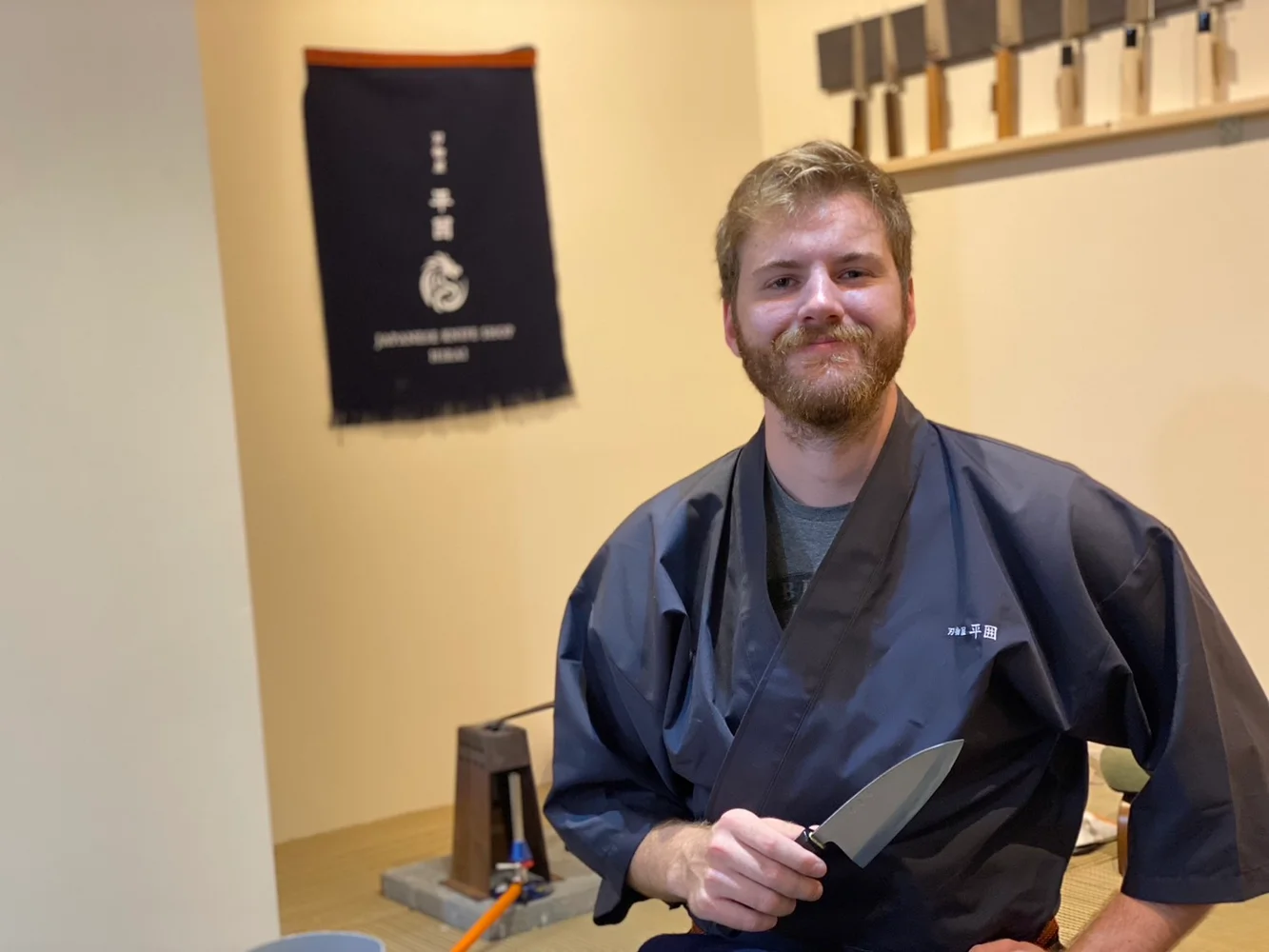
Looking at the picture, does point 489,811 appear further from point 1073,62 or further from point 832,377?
point 1073,62

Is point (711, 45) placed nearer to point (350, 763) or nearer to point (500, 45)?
point (500, 45)

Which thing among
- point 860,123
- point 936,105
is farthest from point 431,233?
point 936,105

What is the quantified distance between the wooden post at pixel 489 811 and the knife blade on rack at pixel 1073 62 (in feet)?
5.95

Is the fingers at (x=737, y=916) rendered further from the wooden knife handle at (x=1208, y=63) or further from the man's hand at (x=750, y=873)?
the wooden knife handle at (x=1208, y=63)

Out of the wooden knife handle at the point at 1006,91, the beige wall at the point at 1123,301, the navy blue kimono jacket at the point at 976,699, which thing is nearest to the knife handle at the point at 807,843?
the navy blue kimono jacket at the point at 976,699

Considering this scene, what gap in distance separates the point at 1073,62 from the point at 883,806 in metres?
2.32

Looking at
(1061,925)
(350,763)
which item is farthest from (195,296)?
(1061,925)

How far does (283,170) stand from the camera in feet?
10.4

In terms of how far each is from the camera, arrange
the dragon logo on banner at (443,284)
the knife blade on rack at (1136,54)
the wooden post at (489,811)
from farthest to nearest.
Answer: the dragon logo on banner at (443,284)
the knife blade on rack at (1136,54)
the wooden post at (489,811)

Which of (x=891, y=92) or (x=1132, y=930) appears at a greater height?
(x=891, y=92)

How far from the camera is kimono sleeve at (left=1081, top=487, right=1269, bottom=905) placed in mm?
1372

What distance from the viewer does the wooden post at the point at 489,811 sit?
107 inches

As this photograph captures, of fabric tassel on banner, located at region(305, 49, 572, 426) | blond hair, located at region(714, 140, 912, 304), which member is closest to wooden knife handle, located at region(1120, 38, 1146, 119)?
fabric tassel on banner, located at region(305, 49, 572, 426)

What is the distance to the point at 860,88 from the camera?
11.9ft
